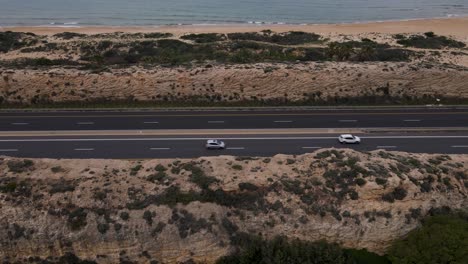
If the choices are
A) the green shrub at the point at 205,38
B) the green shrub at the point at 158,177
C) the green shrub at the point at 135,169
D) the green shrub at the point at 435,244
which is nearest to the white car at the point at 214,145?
the green shrub at the point at 135,169

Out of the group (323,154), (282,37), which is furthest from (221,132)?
(282,37)

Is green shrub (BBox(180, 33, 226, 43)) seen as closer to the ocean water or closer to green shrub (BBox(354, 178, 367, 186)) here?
the ocean water

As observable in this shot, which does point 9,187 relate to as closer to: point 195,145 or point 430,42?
point 195,145

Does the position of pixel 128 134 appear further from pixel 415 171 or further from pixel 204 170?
pixel 415 171

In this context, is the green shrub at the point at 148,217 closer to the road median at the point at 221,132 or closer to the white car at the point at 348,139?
the road median at the point at 221,132

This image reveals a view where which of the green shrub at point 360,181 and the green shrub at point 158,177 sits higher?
the green shrub at point 158,177

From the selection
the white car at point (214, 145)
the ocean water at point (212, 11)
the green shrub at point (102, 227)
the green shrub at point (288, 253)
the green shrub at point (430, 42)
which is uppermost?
the ocean water at point (212, 11)
